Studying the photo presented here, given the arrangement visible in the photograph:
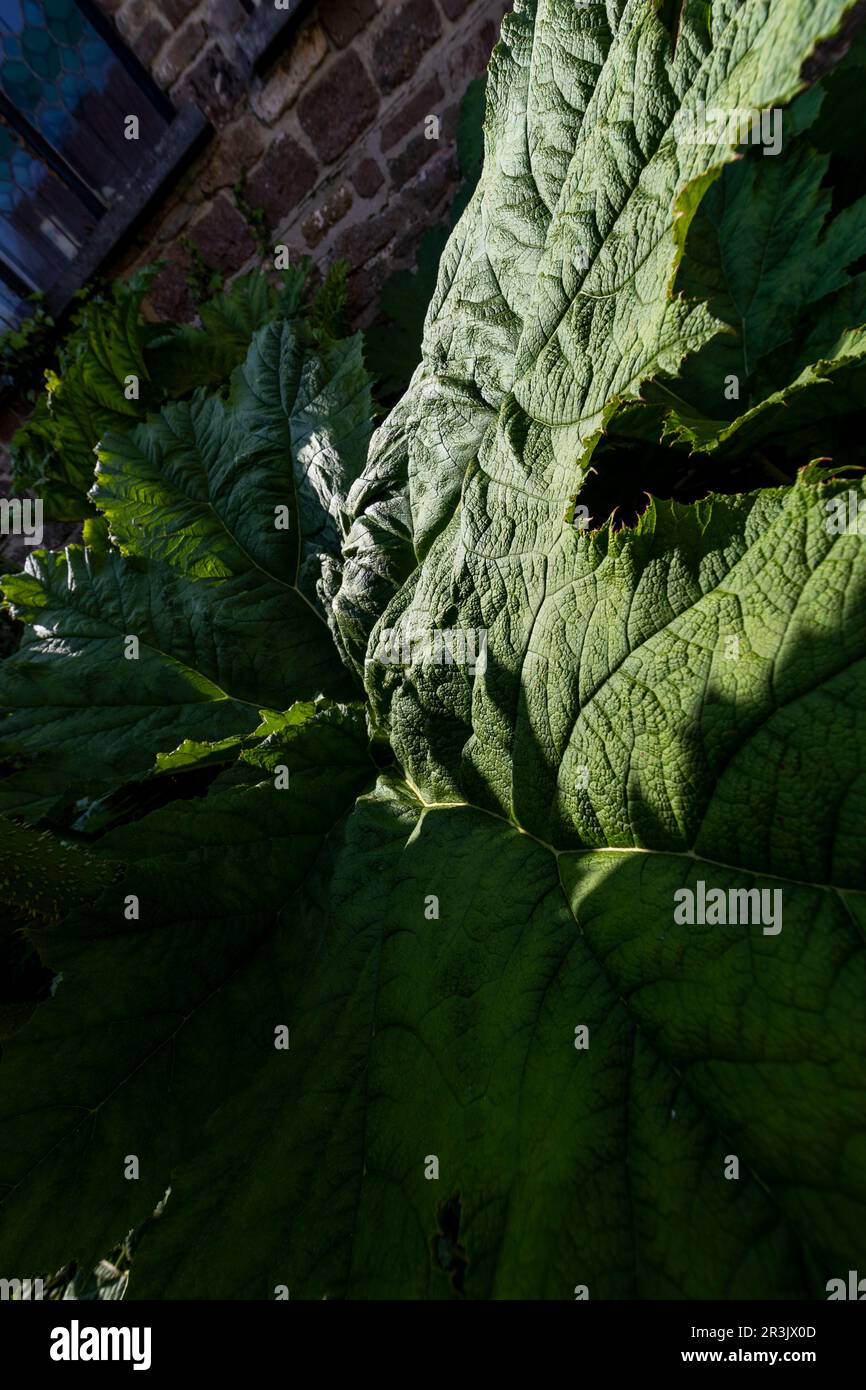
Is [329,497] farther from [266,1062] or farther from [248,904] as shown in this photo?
[266,1062]

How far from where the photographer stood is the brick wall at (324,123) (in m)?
3.14

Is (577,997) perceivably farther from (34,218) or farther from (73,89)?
(34,218)

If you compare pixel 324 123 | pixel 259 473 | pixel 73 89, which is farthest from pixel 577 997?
pixel 73 89

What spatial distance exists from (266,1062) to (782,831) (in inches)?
25.3

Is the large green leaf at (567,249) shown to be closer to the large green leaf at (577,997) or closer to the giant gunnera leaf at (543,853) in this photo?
the giant gunnera leaf at (543,853)

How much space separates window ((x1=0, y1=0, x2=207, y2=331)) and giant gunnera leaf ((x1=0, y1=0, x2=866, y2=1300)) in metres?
3.69

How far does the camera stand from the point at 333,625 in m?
1.37

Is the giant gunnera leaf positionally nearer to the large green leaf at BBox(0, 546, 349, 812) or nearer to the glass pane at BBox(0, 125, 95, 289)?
the large green leaf at BBox(0, 546, 349, 812)

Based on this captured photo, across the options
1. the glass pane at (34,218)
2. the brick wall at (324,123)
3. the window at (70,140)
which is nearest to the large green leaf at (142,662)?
the brick wall at (324,123)

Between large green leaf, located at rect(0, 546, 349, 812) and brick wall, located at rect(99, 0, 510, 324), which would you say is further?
brick wall, located at rect(99, 0, 510, 324)

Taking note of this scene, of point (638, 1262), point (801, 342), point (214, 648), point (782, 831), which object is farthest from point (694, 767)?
point (214, 648)

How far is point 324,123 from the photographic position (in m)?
3.45

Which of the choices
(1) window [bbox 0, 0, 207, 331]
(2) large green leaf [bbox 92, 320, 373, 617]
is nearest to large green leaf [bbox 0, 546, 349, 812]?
(2) large green leaf [bbox 92, 320, 373, 617]

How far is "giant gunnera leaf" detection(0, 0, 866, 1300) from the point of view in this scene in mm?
594
